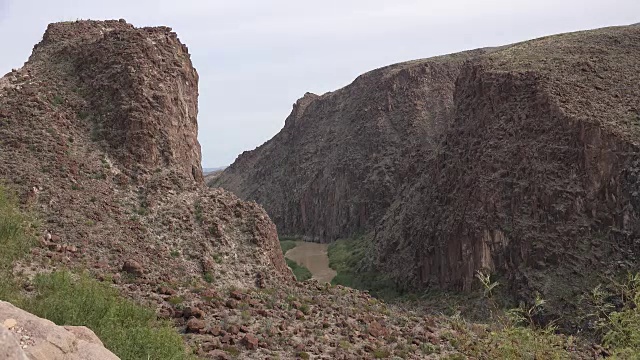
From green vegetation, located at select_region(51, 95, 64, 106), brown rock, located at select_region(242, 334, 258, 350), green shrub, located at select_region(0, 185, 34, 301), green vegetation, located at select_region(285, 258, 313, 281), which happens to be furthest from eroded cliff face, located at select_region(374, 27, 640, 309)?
green vegetation, located at select_region(51, 95, 64, 106)

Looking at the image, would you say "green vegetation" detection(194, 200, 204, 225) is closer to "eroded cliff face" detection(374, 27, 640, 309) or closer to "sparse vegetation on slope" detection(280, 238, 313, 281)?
"eroded cliff face" detection(374, 27, 640, 309)

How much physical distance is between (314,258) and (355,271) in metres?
13.2

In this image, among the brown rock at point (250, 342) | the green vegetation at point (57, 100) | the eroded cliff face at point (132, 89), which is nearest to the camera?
the brown rock at point (250, 342)

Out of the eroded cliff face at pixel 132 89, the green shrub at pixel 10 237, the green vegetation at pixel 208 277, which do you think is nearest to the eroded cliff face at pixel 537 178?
the green vegetation at pixel 208 277

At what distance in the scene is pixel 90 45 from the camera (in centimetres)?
2608

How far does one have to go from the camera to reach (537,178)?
32.6 metres

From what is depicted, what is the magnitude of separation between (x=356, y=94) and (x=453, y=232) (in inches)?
1796

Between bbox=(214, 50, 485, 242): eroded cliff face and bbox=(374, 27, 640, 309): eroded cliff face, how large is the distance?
20.1 m

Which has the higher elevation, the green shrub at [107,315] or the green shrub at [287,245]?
the green shrub at [107,315]

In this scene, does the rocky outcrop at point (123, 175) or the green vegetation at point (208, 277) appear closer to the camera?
the rocky outcrop at point (123, 175)

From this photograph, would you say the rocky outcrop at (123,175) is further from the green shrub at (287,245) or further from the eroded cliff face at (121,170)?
the green shrub at (287,245)

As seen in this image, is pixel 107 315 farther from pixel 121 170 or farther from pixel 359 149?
pixel 359 149

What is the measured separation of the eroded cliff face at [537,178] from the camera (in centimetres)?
2970

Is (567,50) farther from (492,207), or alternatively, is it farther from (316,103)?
(316,103)
